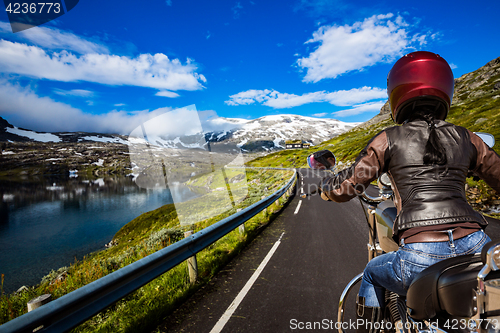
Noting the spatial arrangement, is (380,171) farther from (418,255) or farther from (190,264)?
(190,264)

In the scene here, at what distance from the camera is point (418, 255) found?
1.52 metres

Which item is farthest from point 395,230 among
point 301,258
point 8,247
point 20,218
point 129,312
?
point 20,218

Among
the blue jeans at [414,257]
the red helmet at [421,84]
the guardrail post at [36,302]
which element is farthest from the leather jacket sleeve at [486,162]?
the guardrail post at [36,302]

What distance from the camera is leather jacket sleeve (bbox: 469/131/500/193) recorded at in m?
1.70

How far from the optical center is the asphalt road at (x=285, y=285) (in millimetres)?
3100

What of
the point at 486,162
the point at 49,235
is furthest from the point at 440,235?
the point at 49,235

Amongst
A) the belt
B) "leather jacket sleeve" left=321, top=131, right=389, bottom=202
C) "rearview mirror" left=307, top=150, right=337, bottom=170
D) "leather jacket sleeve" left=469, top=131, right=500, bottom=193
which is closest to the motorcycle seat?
the belt

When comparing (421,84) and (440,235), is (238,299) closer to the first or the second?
(440,235)

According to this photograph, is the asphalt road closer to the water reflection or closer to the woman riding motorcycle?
the woman riding motorcycle

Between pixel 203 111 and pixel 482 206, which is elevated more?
pixel 203 111

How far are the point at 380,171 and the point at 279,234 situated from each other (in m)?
5.57

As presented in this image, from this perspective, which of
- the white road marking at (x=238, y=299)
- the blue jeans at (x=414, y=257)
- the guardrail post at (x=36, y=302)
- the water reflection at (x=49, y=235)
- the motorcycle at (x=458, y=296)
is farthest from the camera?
the water reflection at (x=49, y=235)

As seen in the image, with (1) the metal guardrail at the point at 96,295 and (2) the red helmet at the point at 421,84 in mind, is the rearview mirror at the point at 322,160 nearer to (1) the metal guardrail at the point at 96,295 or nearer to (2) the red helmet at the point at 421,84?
(2) the red helmet at the point at 421,84

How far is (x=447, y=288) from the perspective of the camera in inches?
46.4
